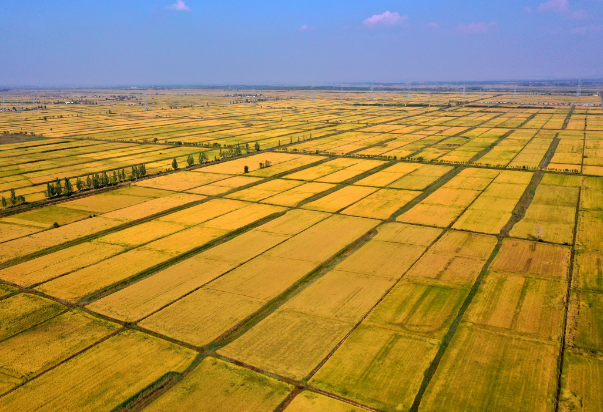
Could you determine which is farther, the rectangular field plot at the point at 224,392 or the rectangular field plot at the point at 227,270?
the rectangular field plot at the point at 227,270

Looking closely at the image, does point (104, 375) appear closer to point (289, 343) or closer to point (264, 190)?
point (289, 343)

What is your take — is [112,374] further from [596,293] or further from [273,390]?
[596,293]

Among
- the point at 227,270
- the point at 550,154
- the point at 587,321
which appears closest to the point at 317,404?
the point at 227,270

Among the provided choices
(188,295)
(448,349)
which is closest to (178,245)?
(188,295)

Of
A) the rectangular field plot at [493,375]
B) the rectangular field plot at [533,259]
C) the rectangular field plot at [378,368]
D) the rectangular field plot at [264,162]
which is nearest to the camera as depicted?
the rectangular field plot at [493,375]

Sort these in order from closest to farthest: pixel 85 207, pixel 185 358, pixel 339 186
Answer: pixel 185 358 → pixel 85 207 → pixel 339 186

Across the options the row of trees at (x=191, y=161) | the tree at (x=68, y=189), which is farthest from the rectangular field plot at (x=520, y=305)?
the row of trees at (x=191, y=161)

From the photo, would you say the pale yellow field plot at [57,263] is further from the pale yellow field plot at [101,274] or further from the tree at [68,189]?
the tree at [68,189]

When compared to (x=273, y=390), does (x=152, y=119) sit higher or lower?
higher
